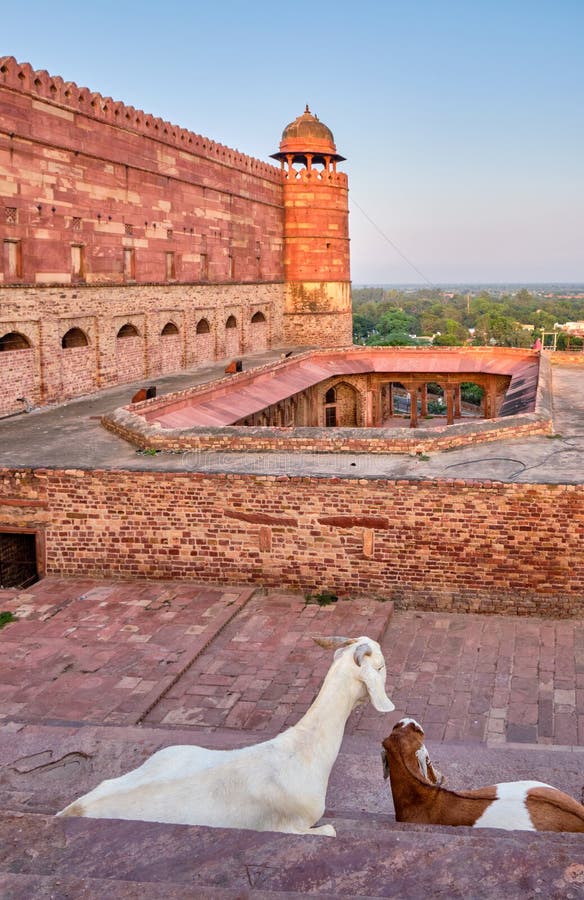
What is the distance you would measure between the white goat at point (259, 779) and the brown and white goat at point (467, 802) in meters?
0.28

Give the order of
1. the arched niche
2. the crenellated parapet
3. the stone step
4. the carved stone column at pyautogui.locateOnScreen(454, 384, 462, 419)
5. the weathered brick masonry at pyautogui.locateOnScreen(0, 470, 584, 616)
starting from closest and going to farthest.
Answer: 1. the stone step
2. the weathered brick masonry at pyautogui.locateOnScreen(0, 470, 584, 616)
3. the crenellated parapet
4. the arched niche
5. the carved stone column at pyautogui.locateOnScreen(454, 384, 462, 419)

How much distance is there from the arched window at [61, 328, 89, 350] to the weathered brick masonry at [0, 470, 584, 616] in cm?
876

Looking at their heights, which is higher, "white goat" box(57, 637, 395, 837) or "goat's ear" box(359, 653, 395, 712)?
"goat's ear" box(359, 653, 395, 712)

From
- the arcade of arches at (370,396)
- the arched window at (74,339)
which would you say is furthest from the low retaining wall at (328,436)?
the arcade of arches at (370,396)

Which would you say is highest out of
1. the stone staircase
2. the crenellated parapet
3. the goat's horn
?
the crenellated parapet

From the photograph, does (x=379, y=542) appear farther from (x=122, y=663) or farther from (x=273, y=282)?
(x=273, y=282)

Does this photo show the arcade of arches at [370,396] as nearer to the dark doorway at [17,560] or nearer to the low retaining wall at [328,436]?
the low retaining wall at [328,436]

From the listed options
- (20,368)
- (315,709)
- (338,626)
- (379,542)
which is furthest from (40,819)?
(20,368)

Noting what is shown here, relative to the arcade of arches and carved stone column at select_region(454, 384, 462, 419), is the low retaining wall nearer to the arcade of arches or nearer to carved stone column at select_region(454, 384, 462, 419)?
the arcade of arches

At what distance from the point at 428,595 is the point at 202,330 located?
17.9m

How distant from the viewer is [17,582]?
1126 centimetres

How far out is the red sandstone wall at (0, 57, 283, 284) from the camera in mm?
16609

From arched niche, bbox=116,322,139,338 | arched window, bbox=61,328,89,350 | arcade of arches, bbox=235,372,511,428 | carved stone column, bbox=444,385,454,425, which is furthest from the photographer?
carved stone column, bbox=444,385,454,425

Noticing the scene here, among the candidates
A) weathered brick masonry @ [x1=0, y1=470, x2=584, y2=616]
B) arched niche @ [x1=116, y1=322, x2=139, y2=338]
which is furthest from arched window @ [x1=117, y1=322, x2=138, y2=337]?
weathered brick masonry @ [x1=0, y1=470, x2=584, y2=616]
